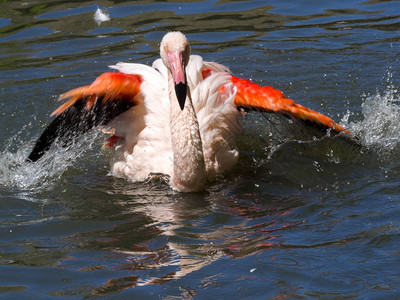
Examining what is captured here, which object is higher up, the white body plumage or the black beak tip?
the black beak tip

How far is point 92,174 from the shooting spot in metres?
6.50

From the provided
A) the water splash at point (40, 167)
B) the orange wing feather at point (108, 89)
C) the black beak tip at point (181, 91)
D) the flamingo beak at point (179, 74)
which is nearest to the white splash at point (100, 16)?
the water splash at point (40, 167)

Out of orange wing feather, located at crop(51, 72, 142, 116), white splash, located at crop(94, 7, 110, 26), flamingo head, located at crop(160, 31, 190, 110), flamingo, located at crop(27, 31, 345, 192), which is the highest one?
white splash, located at crop(94, 7, 110, 26)

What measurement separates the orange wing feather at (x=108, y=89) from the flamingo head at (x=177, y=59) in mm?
539

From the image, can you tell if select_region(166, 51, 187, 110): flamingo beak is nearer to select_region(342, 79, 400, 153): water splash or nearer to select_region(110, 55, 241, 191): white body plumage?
select_region(110, 55, 241, 191): white body plumage

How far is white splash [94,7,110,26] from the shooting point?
1070 centimetres

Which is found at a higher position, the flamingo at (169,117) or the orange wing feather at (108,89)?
the orange wing feather at (108,89)

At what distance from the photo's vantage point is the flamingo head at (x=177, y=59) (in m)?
5.21

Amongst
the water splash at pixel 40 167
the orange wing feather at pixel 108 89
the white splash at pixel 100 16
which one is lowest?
the water splash at pixel 40 167

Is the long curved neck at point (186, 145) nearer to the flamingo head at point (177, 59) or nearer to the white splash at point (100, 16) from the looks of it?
the flamingo head at point (177, 59)

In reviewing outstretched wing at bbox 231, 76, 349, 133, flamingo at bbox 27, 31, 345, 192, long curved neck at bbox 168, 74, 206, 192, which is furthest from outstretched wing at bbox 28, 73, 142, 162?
outstretched wing at bbox 231, 76, 349, 133

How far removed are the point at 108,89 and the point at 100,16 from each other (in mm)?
5259

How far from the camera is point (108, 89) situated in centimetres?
579

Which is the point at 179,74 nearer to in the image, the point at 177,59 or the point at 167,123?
the point at 177,59
